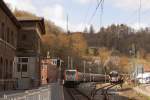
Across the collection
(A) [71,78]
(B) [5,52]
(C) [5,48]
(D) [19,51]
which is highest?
(D) [19,51]

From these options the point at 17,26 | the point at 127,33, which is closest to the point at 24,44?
the point at 17,26

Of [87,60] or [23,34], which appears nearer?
[23,34]

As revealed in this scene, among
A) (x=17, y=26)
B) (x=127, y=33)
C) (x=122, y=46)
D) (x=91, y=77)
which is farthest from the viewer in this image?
(x=91, y=77)

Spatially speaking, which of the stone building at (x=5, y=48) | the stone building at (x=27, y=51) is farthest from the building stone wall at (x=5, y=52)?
the stone building at (x=27, y=51)

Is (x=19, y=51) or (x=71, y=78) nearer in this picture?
(x=19, y=51)

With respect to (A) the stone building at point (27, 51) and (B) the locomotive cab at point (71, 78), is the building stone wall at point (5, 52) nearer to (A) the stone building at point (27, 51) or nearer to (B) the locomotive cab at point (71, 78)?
(A) the stone building at point (27, 51)

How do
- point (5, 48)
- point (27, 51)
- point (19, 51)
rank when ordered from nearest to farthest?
point (5, 48) → point (19, 51) → point (27, 51)

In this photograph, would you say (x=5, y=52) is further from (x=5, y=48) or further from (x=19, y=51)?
(x=19, y=51)

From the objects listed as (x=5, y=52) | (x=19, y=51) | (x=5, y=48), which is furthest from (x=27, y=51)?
(x=5, y=48)

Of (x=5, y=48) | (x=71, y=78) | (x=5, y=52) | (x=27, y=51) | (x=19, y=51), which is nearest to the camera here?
(x=5, y=48)

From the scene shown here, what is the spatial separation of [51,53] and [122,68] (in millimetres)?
23766

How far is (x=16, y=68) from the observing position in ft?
243

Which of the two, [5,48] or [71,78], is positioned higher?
[5,48]

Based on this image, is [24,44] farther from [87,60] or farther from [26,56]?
[87,60]
